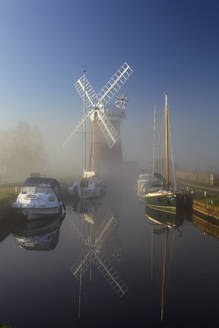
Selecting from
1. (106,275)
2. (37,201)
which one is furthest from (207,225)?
(37,201)

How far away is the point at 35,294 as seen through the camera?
11.6 meters

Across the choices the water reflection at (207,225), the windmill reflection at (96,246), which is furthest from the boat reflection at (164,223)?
the windmill reflection at (96,246)

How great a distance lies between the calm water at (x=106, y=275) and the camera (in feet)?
33.2

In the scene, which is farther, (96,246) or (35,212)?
(35,212)

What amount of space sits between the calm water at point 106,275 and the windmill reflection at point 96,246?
0.06 meters

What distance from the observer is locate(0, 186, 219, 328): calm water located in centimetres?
1012

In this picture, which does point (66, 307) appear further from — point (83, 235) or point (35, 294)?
point (83, 235)

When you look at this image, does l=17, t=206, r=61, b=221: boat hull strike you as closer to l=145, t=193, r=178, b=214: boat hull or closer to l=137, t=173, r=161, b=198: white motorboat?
l=145, t=193, r=178, b=214: boat hull

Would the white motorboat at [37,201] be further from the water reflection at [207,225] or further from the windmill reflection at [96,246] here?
the water reflection at [207,225]

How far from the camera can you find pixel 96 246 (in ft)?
64.3

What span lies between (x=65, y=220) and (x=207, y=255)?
15.9 metres

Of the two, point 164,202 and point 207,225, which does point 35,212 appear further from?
point 207,225

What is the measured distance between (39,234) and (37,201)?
386cm

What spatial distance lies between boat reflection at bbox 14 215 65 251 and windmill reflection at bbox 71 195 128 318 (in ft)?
6.72
